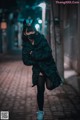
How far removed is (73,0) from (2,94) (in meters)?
5.46

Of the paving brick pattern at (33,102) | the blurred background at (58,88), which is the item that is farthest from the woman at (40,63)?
the paving brick pattern at (33,102)

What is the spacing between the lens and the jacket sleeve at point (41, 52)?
22.6 feet

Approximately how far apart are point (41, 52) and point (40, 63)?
22 cm

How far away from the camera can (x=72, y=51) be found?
17.4 m

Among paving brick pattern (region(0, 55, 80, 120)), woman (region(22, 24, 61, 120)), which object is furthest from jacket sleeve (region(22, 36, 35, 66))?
paving brick pattern (region(0, 55, 80, 120))

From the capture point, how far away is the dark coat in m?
6.90

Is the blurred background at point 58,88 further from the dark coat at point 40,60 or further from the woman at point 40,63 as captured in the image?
the dark coat at point 40,60

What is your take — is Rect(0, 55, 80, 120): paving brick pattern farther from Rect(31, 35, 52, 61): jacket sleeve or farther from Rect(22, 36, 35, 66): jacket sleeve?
Rect(31, 35, 52, 61): jacket sleeve

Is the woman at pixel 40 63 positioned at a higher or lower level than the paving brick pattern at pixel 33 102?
higher

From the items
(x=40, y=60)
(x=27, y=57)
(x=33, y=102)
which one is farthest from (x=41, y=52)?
(x=33, y=102)

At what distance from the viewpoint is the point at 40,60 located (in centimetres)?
693

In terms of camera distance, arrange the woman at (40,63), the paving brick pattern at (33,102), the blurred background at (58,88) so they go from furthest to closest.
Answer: the blurred background at (58,88) < the paving brick pattern at (33,102) < the woman at (40,63)

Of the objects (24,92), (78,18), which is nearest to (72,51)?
(78,18)

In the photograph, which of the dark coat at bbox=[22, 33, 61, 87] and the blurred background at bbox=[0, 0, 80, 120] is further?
the blurred background at bbox=[0, 0, 80, 120]
